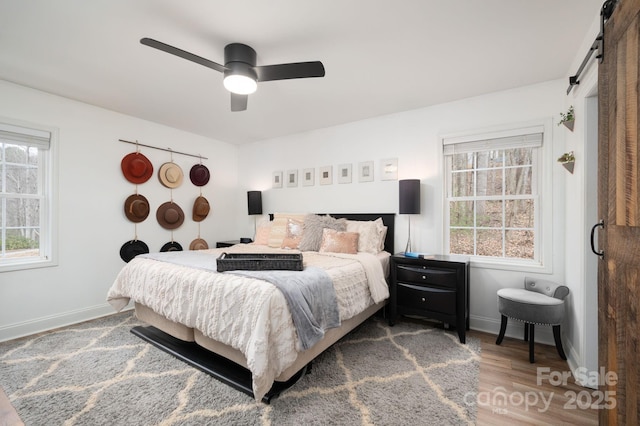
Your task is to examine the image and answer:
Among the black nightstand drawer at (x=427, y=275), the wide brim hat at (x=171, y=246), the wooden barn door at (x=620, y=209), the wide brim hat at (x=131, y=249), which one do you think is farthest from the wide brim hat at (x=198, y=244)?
the wooden barn door at (x=620, y=209)

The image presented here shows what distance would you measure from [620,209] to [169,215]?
4.57 meters

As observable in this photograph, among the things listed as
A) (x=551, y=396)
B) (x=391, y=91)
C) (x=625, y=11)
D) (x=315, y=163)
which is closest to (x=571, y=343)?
(x=551, y=396)

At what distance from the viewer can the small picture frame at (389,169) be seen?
11.8ft

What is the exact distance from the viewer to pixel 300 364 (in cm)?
197

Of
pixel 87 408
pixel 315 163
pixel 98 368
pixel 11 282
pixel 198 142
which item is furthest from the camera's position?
pixel 198 142

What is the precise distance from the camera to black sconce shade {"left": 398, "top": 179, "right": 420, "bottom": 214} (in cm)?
322

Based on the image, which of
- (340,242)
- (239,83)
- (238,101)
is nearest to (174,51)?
(239,83)

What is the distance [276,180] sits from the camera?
4.73 metres

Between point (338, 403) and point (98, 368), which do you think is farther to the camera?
point (98, 368)

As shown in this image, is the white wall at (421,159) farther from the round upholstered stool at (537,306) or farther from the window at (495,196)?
the round upholstered stool at (537,306)

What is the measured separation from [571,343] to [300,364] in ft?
7.52

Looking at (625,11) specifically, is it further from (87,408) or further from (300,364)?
(87,408)

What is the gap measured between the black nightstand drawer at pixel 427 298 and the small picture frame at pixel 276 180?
103 inches

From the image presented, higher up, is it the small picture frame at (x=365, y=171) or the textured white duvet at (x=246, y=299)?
the small picture frame at (x=365, y=171)
